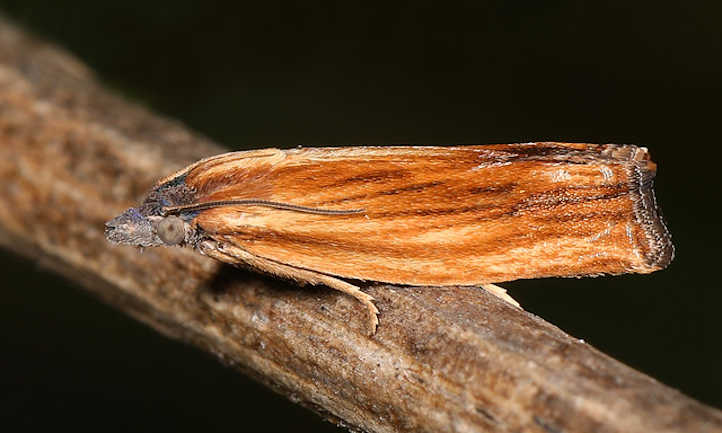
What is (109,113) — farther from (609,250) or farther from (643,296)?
(643,296)

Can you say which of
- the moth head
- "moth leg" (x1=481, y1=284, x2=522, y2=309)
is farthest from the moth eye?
"moth leg" (x1=481, y1=284, x2=522, y2=309)

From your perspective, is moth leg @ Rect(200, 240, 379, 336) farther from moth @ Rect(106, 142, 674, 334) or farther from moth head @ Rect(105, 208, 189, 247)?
moth head @ Rect(105, 208, 189, 247)

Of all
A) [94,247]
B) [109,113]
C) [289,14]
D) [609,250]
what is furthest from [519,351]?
[289,14]

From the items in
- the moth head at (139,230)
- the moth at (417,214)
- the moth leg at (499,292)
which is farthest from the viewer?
the moth head at (139,230)

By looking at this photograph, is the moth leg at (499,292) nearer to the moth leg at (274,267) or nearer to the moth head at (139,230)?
the moth leg at (274,267)

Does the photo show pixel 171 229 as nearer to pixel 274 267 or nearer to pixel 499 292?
pixel 274 267

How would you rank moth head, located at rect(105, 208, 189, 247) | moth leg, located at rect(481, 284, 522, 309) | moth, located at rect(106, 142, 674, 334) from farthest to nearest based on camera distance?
moth head, located at rect(105, 208, 189, 247)
moth, located at rect(106, 142, 674, 334)
moth leg, located at rect(481, 284, 522, 309)

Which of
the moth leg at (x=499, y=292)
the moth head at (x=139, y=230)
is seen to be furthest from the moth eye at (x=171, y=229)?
the moth leg at (x=499, y=292)
